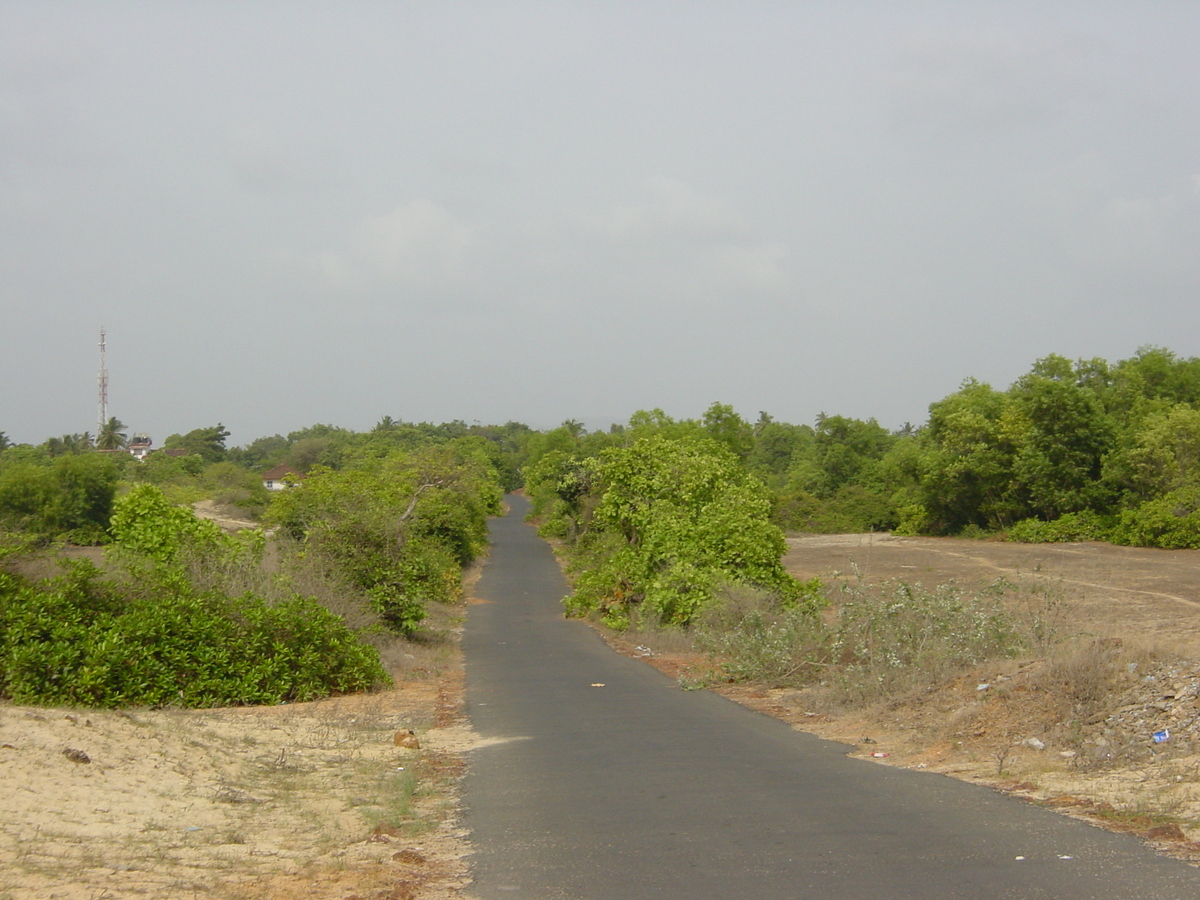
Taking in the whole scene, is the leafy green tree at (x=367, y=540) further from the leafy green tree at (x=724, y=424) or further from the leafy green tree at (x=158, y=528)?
the leafy green tree at (x=724, y=424)

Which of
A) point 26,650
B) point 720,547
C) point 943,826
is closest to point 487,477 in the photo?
point 720,547

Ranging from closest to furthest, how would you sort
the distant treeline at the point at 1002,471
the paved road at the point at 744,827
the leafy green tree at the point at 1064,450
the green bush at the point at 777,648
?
the paved road at the point at 744,827 → the green bush at the point at 777,648 → the distant treeline at the point at 1002,471 → the leafy green tree at the point at 1064,450

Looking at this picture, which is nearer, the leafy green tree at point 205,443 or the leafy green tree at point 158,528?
the leafy green tree at point 158,528

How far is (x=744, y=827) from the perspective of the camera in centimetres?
709

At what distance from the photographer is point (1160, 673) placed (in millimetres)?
9703

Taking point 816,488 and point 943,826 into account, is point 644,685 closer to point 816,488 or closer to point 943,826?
point 943,826

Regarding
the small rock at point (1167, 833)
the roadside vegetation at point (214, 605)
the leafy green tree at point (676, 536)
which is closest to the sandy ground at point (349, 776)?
Answer: the small rock at point (1167, 833)

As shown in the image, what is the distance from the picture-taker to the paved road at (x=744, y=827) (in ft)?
18.9

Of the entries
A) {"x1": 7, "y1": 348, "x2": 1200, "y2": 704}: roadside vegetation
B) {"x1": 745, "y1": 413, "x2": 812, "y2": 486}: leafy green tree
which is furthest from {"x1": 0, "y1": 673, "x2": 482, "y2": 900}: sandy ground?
{"x1": 745, "y1": 413, "x2": 812, "y2": 486}: leafy green tree

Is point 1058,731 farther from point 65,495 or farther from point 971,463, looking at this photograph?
point 65,495

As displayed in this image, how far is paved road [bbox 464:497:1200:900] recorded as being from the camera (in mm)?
5766

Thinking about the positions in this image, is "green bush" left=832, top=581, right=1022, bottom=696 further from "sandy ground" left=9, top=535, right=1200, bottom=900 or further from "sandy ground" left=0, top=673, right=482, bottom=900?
"sandy ground" left=0, top=673, right=482, bottom=900

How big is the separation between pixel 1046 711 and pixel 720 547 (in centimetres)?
1387

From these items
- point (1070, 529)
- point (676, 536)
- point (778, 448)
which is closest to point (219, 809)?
point (676, 536)
